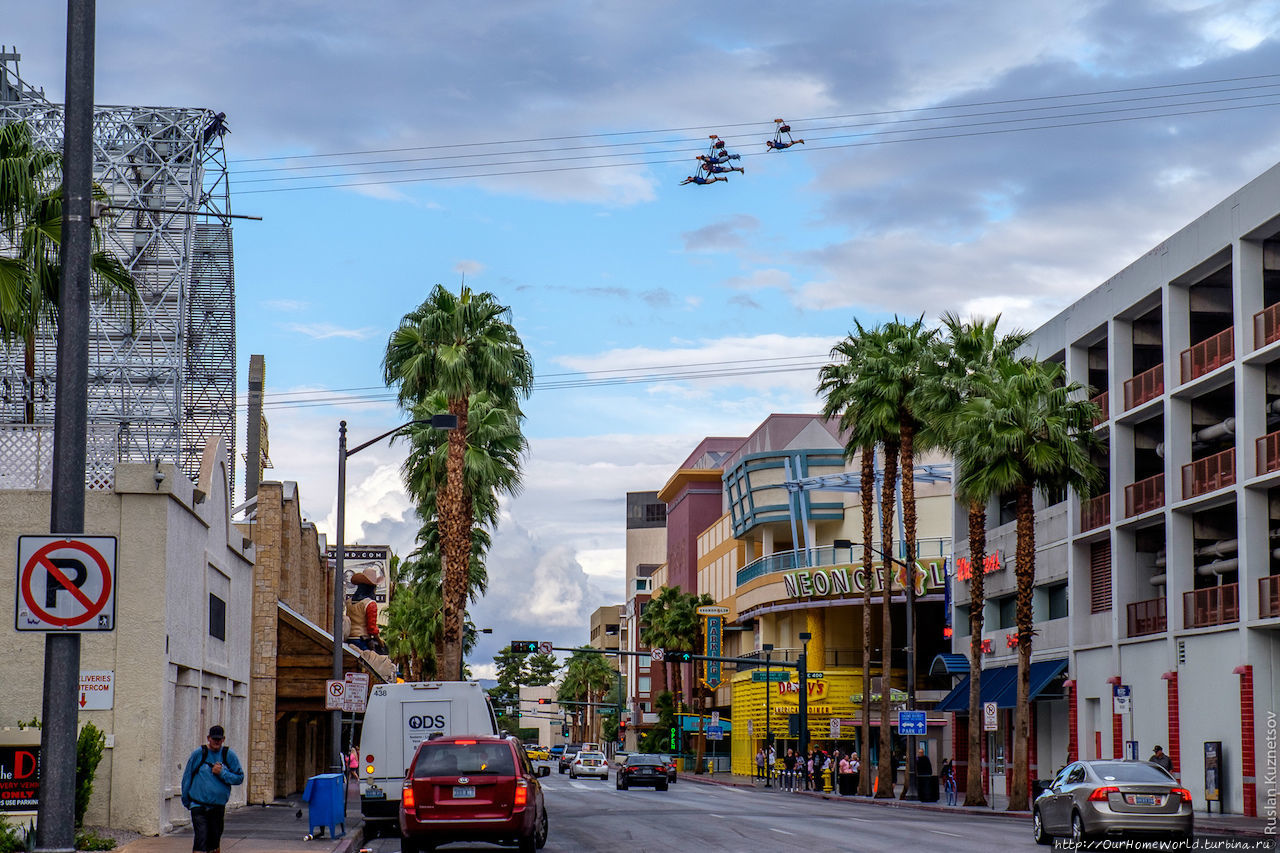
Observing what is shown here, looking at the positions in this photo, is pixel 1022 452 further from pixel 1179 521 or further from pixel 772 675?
pixel 772 675

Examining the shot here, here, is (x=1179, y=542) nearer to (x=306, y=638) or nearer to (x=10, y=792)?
(x=306, y=638)

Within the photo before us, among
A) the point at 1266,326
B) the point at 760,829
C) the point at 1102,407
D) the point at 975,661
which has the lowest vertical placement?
the point at 760,829

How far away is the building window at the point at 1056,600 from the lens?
49.7 metres

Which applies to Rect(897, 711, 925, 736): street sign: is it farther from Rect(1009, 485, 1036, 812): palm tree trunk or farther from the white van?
the white van

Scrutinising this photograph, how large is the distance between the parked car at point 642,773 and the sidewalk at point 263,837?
29.0 m

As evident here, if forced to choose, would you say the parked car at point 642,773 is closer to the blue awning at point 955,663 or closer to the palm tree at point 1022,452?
the blue awning at point 955,663

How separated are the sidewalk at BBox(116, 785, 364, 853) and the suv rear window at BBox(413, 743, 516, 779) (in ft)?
7.32

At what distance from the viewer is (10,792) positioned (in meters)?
19.7

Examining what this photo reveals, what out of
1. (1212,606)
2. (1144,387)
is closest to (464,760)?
(1212,606)

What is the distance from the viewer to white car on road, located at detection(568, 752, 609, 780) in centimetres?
8262

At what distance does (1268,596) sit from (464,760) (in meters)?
23.0

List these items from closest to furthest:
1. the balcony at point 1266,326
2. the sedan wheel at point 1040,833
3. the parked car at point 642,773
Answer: the sedan wheel at point 1040,833, the balcony at point 1266,326, the parked car at point 642,773

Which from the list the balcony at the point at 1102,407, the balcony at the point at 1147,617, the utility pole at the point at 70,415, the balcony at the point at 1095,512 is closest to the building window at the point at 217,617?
the utility pole at the point at 70,415

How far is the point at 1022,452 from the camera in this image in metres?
41.0
